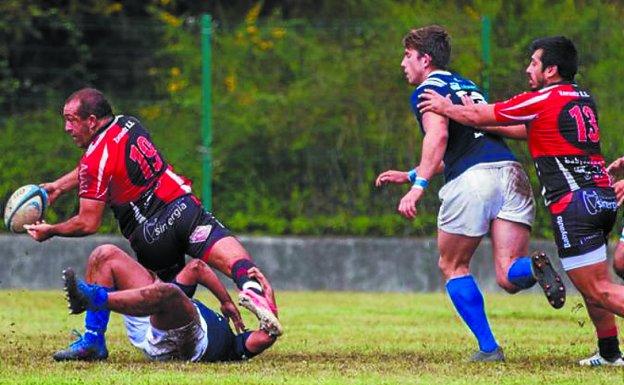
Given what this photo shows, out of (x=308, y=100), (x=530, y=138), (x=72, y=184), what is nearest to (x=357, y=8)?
(x=308, y=100)

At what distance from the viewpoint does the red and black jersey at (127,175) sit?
31.7 feet

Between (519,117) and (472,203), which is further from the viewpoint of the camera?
(472,203)

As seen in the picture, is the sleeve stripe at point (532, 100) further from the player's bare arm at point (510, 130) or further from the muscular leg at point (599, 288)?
the muscular leg at point (599, 288)

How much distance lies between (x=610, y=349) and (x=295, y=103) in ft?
26.2

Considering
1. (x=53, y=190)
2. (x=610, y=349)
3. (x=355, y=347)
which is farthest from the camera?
(x=355, y=347)

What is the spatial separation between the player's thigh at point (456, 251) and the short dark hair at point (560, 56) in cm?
123

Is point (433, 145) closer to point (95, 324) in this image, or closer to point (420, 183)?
point (420, 183)

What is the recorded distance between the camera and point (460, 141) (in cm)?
970

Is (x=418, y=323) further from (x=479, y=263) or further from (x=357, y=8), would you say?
(x=357, y=8)

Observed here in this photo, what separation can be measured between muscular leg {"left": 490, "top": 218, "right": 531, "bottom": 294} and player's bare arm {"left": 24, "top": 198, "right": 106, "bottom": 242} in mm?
2468

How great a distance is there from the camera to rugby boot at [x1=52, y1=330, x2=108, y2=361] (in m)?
9.53

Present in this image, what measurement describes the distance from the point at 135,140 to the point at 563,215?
2.78 metres

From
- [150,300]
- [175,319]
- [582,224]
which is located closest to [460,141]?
[582,224]

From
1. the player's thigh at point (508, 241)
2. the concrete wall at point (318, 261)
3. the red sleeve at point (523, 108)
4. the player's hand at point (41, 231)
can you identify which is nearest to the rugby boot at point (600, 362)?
the player's thigh at point (508, 241)
